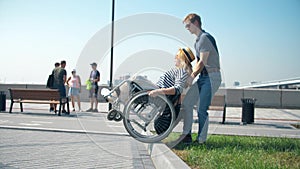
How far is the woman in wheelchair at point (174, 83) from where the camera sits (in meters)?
4.15

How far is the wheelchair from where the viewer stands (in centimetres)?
410

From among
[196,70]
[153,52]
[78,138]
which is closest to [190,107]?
[196,70]

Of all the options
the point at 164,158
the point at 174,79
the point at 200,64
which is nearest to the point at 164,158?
the point at 164,158

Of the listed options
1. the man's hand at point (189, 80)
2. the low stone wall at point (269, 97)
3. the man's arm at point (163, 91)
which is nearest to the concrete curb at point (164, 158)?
the man's arm at point (163, 91)

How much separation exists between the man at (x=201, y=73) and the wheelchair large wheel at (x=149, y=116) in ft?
1.37

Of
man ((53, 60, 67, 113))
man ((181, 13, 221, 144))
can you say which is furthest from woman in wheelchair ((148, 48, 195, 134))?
man ((53, 60, 67, 113))

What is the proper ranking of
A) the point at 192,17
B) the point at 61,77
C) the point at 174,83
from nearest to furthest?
the point at 174,83 → the point at 192,17 → the point at 61,77

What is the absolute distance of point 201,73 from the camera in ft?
15.8

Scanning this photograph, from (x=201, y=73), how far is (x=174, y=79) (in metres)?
0.72

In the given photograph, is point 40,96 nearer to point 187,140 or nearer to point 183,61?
point 187,140

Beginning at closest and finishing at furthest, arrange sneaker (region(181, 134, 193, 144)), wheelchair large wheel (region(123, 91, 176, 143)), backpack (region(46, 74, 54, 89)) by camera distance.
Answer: wheelchair large wheel (region(123, 91, 176, 143)), sneaker (region(181, 134, 193, 144)), backpack (region(46, 74, 54, 89))

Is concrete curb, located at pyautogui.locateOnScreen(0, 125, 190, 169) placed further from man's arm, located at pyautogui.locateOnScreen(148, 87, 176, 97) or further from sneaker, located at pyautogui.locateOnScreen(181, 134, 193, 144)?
man's arm, located at pyautogui.locateOnScreen(148, 87, 176, 97)

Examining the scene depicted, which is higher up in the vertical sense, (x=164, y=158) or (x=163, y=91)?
(x=163, y=91)

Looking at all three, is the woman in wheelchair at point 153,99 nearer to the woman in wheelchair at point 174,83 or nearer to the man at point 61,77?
the woman in wheelchair at point 174,83
